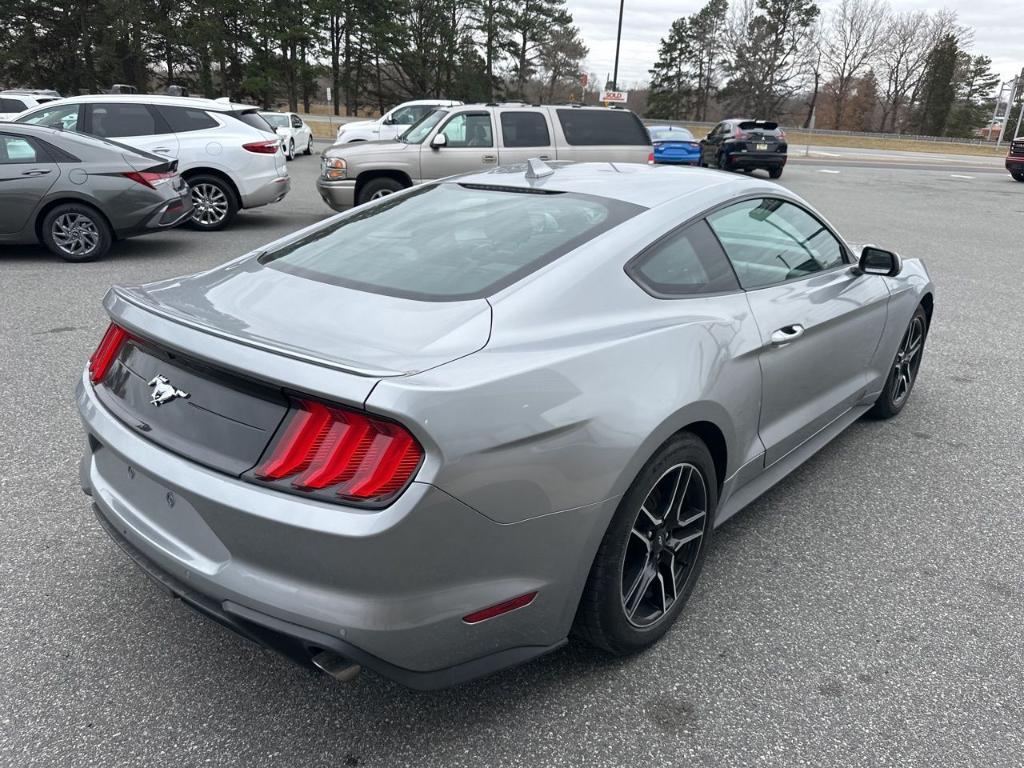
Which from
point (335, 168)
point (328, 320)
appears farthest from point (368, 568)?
point (335, 168)

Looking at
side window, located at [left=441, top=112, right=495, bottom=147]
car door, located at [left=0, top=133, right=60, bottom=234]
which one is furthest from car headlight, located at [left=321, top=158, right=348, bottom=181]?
car door, located at [left=0, top=133, right=60, bottom=234]

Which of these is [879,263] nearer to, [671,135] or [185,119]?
[185,119]

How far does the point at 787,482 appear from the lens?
3854mm

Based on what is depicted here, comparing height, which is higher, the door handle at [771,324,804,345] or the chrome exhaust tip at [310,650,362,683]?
the door handle at [771,324,804,345]

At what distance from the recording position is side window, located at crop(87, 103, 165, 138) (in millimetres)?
10320

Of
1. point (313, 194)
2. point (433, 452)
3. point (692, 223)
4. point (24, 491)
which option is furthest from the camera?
point (313, 194)

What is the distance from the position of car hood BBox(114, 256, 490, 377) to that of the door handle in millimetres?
1261

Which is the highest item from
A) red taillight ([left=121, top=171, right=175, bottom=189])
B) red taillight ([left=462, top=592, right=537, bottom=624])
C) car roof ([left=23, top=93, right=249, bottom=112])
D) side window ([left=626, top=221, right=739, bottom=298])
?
car roof ([left=23, top=93, right=249, bottom=112])

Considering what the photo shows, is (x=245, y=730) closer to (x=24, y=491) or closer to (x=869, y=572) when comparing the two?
(x=24, y=491)

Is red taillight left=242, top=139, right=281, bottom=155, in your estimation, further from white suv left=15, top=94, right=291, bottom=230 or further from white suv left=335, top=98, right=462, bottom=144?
white suv left=335, top=98, right=462, bottom=144

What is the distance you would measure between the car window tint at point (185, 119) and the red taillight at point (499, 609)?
407 inches

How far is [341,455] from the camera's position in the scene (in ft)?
6.09

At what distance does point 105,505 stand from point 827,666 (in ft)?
7.65

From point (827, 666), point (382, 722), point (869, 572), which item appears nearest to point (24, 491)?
point (382, 722)
